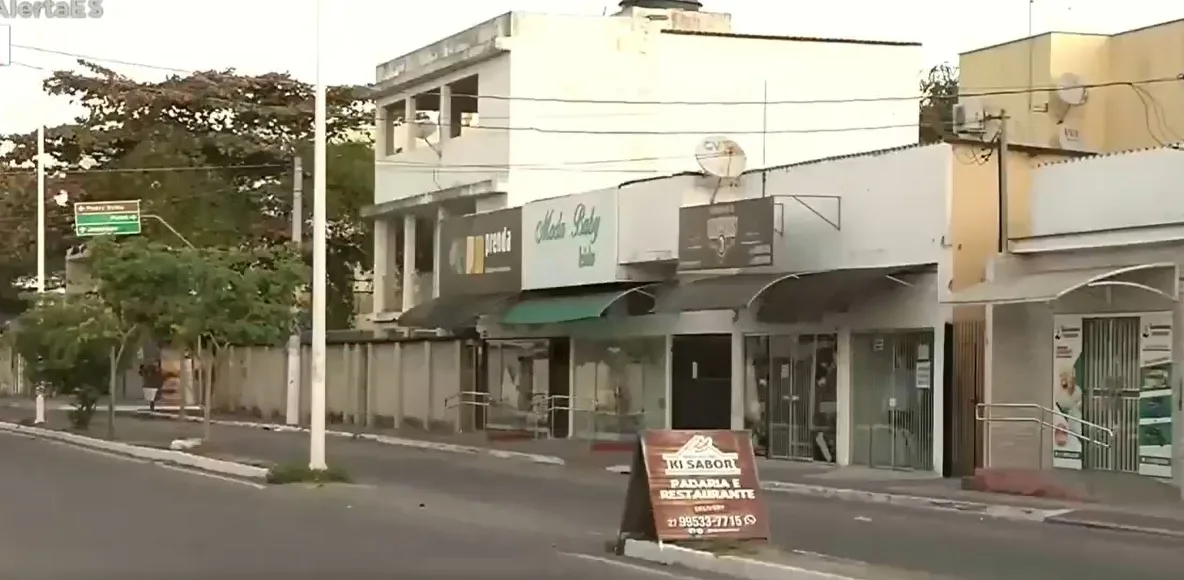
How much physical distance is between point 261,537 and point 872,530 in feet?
20.5

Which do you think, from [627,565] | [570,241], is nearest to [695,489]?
[627,565]

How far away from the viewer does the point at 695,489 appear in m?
13.8

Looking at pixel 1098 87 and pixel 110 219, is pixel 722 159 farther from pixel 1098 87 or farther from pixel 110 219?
pixel 110 219

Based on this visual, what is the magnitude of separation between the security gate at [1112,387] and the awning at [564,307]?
10.3 m

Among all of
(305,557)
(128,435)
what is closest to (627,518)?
(305,557)

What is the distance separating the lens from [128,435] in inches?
1430

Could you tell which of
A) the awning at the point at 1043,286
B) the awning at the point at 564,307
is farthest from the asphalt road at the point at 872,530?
the awning at the point at 564,307

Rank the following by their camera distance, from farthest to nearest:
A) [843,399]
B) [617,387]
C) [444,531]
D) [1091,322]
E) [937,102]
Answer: [937,102]
[617,387]
[843,399]
[1091,322]
[444,531]

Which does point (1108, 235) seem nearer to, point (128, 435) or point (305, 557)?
point (305, 557)

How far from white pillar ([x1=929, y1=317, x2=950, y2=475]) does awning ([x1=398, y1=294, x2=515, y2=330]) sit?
12.9 meters

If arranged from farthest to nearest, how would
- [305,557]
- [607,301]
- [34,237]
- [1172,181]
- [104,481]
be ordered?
[34,237]
[607,301]
[104,481]
[1172,181]
[305,557]

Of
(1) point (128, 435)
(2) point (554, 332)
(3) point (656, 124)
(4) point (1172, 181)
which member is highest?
(3) point (656, 124)

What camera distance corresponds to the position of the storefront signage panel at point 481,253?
35.6 meters

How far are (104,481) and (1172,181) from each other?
50.1ft
